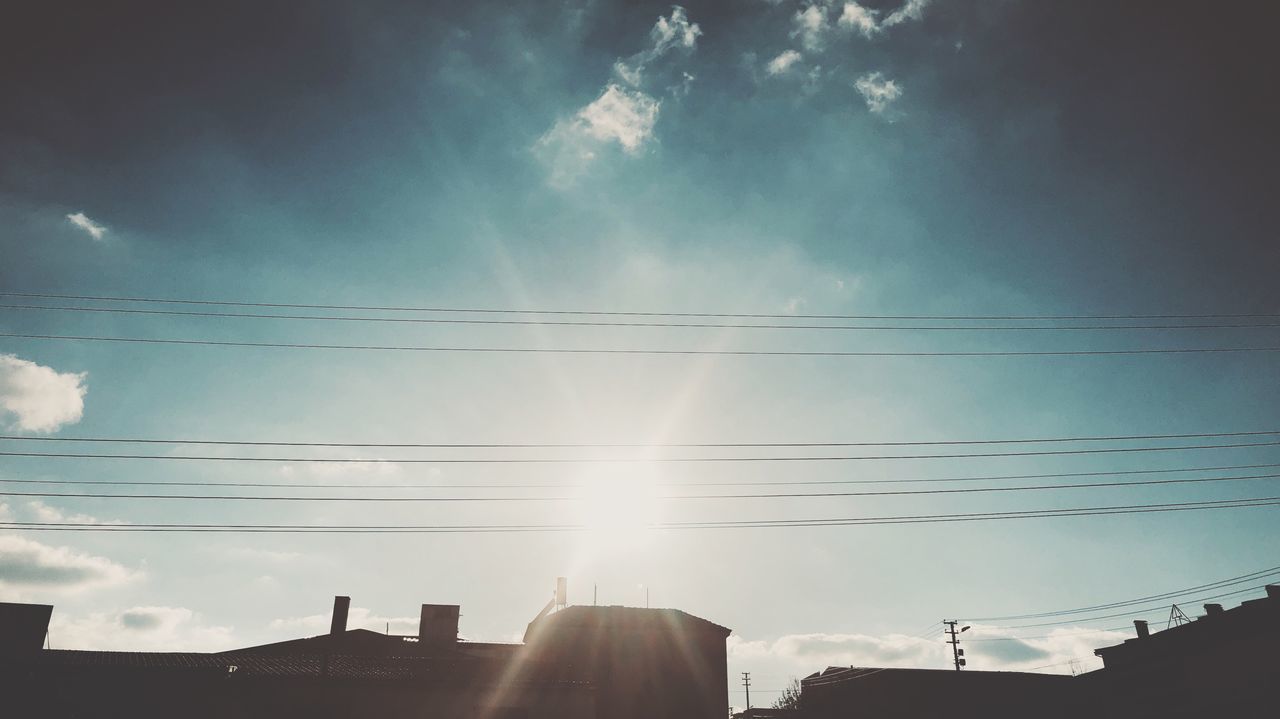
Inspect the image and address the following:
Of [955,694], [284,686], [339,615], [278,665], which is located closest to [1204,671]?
[955,694]

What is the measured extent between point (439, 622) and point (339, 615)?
5.00 m

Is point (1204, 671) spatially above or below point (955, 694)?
above

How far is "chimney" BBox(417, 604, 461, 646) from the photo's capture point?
111 ft

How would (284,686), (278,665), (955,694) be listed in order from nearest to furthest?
1. (284,686)
2. (278,665)
3. (955,694)

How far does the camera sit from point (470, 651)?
33.6m

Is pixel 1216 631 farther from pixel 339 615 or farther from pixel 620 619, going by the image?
pixel 339 615

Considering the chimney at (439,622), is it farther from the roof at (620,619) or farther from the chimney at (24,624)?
the chimney at (24,624)

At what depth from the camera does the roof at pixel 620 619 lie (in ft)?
109

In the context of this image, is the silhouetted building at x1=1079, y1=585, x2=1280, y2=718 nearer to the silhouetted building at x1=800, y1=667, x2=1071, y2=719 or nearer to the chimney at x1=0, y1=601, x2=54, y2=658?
the silhouetted building at x1=800, y1=667, x2=1071, y2=719

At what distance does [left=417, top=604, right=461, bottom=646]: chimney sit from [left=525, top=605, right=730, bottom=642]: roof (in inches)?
194

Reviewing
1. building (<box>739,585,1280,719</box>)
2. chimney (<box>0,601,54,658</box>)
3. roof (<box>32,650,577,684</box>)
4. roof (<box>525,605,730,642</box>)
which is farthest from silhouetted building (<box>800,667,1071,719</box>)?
chimney (<box>0,601,54,658</box>)

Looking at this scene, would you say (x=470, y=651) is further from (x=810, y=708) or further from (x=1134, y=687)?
(x=1134, y=687)

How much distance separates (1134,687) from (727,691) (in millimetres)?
17360

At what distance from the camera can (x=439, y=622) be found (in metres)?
34.3
